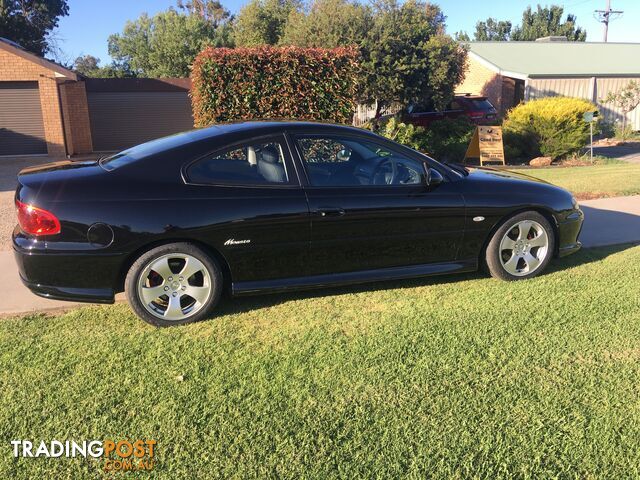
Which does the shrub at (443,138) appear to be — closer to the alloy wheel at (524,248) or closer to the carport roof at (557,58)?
the alloy wheel at (524,248)

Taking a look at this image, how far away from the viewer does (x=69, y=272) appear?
3.90m

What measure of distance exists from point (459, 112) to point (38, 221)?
17.8 meters

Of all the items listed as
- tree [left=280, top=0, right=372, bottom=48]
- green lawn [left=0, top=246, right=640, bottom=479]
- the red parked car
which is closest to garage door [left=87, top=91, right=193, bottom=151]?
tree [left=280, top=0, right=372, bottom=48]

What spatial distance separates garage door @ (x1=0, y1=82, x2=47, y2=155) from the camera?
17.9m

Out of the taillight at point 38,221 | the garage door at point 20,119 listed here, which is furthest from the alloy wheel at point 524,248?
the garage door at point 20,119

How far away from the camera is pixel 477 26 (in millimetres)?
63438

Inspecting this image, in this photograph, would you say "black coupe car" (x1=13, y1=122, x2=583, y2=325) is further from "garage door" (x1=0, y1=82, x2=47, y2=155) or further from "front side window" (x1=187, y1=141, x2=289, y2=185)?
"garage door" (x1=0, y1=82, x2=47, y2=155)

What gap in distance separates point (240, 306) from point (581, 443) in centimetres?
272

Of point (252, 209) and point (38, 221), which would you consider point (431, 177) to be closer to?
point (252, 209)

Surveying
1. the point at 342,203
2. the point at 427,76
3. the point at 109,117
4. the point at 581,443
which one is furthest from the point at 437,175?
the point at 109,117

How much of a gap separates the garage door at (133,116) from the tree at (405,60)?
336 inches

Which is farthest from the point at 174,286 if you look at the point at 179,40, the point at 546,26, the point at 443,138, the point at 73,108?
the point at 546,26

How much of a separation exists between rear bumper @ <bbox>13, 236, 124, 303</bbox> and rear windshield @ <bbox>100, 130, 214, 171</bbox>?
28.7 inches

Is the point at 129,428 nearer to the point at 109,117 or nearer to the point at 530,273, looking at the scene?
the point at 530,273
